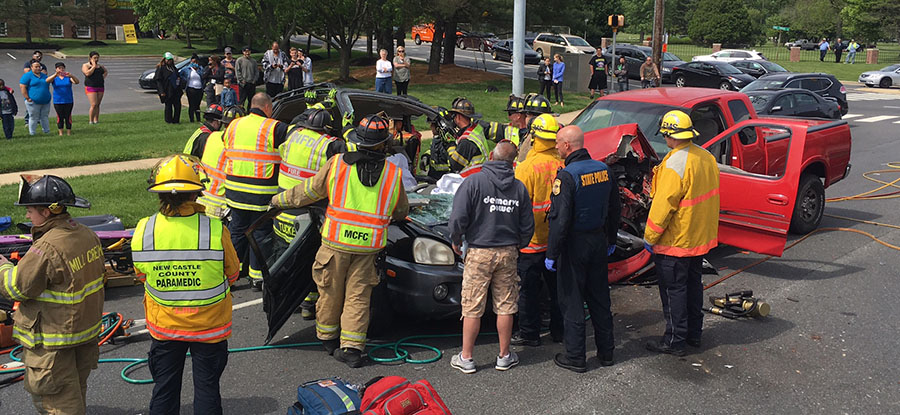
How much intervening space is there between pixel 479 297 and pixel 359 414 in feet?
5.48

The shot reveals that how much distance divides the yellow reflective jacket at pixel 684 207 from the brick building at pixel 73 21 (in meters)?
48.8

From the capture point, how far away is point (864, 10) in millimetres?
56656

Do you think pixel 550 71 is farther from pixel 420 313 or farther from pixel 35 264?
pixel 35 264

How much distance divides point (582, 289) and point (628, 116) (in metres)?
4.91

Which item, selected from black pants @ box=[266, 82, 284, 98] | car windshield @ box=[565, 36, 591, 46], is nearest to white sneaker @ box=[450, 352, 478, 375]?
black pants @ box=[266, 82, 284, 98]

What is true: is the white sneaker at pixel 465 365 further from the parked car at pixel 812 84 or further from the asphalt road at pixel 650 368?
the parked car at pixel 812 84

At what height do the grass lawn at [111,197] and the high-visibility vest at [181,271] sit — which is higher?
the high-visibility vest at [181,271]

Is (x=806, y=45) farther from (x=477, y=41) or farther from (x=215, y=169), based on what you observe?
(x=215, y=169)

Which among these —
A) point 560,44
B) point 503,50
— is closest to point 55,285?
point 560,44

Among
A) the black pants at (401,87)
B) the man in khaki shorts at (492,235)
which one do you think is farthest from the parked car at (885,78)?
the man in khaki shorts at (492,235)

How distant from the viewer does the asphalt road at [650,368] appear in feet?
17.0

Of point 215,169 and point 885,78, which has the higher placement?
point 885,78

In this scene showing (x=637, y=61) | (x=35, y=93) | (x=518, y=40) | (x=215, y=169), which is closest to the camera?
(x=215, y=169)

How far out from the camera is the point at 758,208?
809cm
